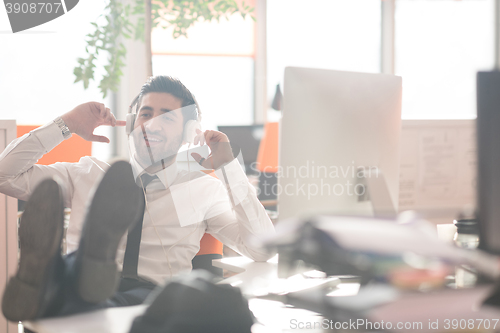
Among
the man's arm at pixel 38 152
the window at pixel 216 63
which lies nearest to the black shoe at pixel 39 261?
the man's arm at pixel 38 152

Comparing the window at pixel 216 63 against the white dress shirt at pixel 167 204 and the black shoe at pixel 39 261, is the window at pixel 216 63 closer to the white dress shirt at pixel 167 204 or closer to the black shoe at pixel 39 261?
the white dress shirt at pixel 167 204

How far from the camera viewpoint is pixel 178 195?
1448mm

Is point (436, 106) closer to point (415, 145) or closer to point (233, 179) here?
point (415, 145)

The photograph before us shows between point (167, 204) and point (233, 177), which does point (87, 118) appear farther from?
point (233, 177)

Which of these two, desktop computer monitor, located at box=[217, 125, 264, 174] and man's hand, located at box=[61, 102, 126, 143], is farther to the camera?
desktop computer monitor, located at box=[217, 125, 264, 174]

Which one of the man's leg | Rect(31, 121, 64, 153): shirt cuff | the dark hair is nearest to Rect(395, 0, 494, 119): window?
the dark hair

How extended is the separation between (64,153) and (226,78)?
241 centimetres

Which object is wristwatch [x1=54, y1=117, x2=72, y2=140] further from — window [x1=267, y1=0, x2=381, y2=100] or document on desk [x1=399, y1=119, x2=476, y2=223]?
window [x1=267, y1=0, x2=381, y2=100]

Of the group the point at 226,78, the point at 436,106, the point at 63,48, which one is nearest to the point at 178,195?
the point at 63,48

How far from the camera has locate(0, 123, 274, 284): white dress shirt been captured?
134cm

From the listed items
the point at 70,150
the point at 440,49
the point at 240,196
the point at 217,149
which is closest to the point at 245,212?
the point at 240,196

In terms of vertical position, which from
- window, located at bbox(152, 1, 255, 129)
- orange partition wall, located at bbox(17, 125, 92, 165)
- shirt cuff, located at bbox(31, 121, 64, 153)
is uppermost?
window, located at bbox(152, 1, 255, 129)

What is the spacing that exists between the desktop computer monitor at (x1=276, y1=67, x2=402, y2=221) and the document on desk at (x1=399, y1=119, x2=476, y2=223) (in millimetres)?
531

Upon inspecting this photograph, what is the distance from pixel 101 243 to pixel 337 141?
60 cm
